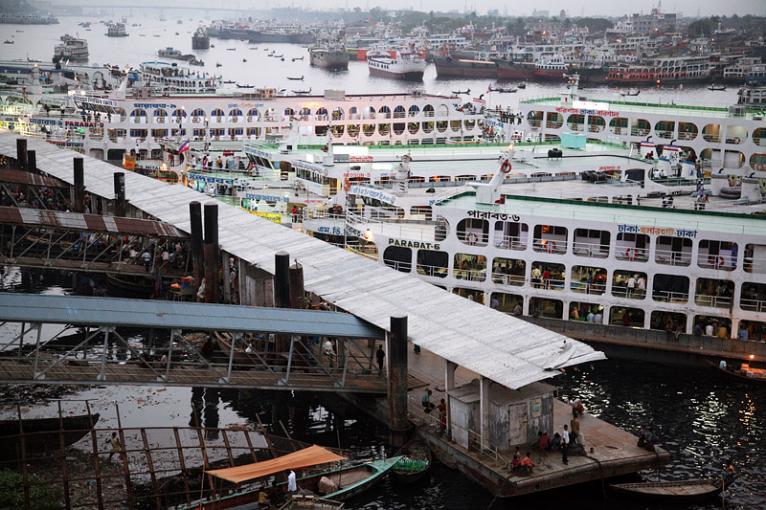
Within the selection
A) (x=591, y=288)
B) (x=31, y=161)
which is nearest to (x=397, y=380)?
(x=591, y=288)

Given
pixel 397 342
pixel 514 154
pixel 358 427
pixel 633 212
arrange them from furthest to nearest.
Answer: pixel 514 154 → pixel 633 212 → pixel 358 427 → pixel 397 342

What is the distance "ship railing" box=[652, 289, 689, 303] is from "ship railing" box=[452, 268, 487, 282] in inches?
333

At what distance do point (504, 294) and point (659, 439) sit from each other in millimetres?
14056

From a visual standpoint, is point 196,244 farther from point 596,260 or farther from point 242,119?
point 242,119

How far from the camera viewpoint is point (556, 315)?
182 ft

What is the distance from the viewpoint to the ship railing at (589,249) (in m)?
55.2

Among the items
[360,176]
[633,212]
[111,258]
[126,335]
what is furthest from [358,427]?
[360,176]

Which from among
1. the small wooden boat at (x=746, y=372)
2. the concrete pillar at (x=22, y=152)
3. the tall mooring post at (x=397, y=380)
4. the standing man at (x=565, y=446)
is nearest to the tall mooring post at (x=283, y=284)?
the tall mooring post at (x=397, y=380)

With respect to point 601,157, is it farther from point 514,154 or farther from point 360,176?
point 360,176

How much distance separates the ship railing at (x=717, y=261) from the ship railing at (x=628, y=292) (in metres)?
3.07

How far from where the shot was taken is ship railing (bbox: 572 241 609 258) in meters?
55.2

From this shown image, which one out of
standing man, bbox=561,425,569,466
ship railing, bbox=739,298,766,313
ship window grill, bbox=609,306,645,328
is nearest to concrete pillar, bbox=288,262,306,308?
standing man, bbox=561,425,569,466

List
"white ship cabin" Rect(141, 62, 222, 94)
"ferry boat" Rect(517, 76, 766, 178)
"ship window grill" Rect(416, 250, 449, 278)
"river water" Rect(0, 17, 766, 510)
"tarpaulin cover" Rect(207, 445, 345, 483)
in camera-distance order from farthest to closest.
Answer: "white ship cabin" Rect(141, 62, 222, 94) → "ferry boat" Rect(517, 76, 766, 178) → "ship window grill" Rect(416, 250, 449, 278) → "river water" Rect(0, 17, 766, 510) → "tarpaulin cover" Rect(207, 445, 345, 483)

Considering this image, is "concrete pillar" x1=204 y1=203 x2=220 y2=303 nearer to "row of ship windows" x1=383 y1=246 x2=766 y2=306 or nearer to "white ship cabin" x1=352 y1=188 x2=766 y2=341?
"white ship cabin" x1=352 y1=188 x2=766 y2=341
